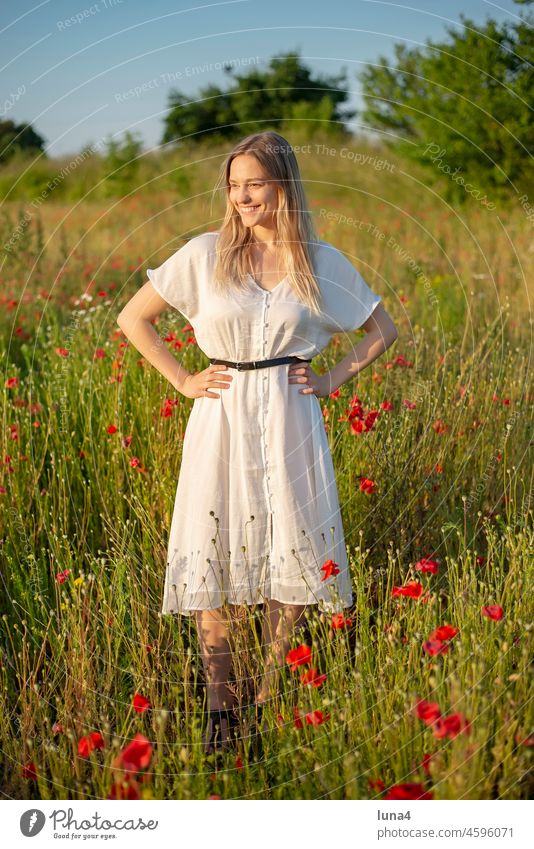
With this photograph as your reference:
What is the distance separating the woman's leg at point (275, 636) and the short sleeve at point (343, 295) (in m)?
0.97

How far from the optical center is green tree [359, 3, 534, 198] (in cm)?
532

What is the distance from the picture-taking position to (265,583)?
294 centimetres

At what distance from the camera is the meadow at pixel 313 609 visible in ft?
7.88

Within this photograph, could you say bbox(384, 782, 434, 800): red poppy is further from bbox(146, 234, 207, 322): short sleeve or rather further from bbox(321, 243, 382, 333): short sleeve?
bbox(146, 234, 207, 322): short sleeve

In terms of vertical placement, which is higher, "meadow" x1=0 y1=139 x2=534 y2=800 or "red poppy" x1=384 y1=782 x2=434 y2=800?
"meadow" x1=0 y1=139 x2=534 y2=800

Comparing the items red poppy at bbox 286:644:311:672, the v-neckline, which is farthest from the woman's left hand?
red poppy at bbox 286:644:311:672

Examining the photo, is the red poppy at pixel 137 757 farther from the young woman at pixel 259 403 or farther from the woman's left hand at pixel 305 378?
the woman's left hand at pixel 305 378

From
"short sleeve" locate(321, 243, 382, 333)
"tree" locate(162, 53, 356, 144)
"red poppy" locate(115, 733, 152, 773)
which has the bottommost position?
"red poppy" locate(115, 733, 152, 773)

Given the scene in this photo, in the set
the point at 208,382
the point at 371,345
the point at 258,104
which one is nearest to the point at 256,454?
the point at 208,382

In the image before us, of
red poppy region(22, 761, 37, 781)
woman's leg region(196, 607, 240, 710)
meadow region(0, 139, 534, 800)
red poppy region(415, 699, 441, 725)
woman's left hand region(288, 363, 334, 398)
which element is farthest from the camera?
woman's leg region(196, 607, 240, 710)

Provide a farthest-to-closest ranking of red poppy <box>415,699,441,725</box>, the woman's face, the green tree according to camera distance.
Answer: the green tree, the woman's face, red poppy <box>415,699,441,725</box>

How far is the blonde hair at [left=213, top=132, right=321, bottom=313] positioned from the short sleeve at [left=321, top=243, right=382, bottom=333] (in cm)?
8

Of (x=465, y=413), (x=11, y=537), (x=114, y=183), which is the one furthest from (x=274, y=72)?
(x=11, y=537)

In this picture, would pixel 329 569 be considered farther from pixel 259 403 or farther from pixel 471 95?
pixel 471 95
